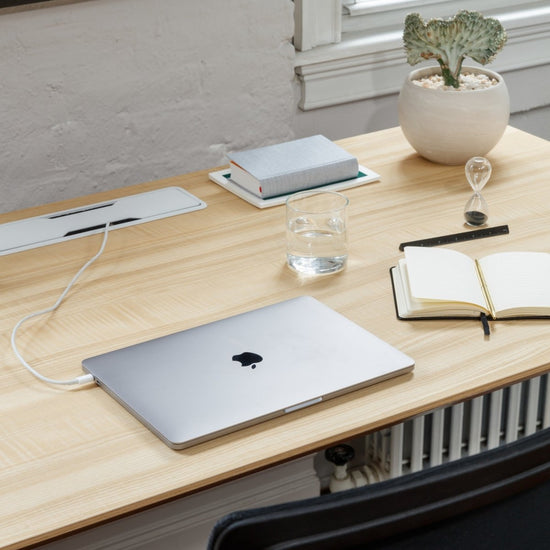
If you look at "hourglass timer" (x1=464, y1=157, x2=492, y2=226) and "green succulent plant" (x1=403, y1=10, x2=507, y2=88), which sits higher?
"green succulent plant" (x1=403, y1=10, x2=507, y2=88)

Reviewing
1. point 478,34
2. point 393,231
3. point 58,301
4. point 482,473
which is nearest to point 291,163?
point 393,231

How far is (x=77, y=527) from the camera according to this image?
2.86 ft

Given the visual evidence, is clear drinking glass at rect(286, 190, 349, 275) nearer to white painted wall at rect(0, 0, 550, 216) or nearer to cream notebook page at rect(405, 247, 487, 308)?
cream notebook page at rect(405, 247, 487, 308)

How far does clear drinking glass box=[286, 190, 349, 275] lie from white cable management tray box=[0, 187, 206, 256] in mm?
259

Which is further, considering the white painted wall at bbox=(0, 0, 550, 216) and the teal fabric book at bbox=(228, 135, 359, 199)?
the white painted wall at bbox=(0, 0, 550, 216)

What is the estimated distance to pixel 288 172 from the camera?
156 centimetres

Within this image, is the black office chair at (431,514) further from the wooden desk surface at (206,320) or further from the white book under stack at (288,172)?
the white book under stack at (288,172)

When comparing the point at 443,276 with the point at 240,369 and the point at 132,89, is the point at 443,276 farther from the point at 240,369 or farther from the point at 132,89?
the point at 132,89

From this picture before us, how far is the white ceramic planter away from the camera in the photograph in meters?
1.65

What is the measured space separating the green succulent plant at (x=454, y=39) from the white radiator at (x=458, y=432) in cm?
63

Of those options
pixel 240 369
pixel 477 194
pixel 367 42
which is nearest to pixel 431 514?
pixel 240 369

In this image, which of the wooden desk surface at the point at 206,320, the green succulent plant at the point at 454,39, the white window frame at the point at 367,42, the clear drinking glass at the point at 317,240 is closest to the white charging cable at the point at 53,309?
the wooden desk surface at the point at 206,320

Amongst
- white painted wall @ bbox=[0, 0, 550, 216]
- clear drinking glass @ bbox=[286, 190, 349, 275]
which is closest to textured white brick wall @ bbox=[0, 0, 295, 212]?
white painted wall @ bbox=[0, 0, 550, 216]

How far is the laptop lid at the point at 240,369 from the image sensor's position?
1005mm
